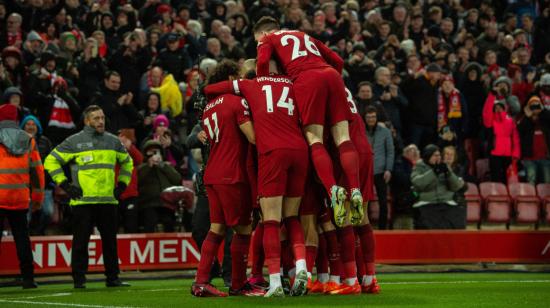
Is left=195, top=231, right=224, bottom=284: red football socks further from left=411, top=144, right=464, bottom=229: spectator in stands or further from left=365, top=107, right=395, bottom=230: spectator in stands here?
left=365, top=107, right=395, bottom=230: spectator in stands

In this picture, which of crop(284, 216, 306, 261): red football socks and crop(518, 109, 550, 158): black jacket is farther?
crop(518, 109, 550, 158): black jacket

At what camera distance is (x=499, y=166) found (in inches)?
805

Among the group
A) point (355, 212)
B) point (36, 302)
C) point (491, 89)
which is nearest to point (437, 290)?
point (355, 212)

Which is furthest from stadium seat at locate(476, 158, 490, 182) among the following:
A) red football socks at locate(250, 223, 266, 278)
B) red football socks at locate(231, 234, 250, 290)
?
red football socks at locate(231, 234, 250, 290)

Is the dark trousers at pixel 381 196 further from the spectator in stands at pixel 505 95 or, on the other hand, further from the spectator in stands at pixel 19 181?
the spectator in stands at pixel 19 181

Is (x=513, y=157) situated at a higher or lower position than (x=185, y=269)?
higher

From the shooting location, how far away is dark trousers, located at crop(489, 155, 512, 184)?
20.4 metres

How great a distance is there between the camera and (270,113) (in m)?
10.2

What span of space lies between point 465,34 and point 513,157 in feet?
16.0

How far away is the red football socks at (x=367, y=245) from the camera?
10914 mm

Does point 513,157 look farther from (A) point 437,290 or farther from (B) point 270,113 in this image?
(B) point 270,113

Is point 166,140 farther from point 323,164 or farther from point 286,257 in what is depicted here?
point 323,164

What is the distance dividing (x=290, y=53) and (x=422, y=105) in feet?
32.7

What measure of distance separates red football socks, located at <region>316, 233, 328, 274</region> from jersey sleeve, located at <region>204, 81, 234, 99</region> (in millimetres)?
1773
